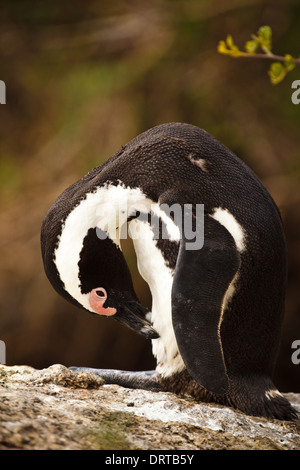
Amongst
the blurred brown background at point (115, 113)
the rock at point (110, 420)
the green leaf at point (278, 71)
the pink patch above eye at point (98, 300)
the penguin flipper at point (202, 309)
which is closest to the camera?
the rock at point (110, 420)

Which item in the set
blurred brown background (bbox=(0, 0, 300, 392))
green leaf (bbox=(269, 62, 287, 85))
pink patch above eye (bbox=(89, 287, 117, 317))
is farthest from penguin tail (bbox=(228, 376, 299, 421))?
blurred brown background (bbox=(0, 0, 300, 392))

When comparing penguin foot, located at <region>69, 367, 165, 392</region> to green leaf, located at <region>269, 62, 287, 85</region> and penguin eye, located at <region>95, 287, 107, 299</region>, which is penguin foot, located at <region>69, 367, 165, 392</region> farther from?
green leaf, located at <region>269, 62, 287, 85</region>

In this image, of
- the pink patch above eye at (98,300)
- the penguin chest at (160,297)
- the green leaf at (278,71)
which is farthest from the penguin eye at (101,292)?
the green leaf at (278,71)

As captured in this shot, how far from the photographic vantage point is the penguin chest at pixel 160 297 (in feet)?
5.40

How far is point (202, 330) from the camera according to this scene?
1417 mm

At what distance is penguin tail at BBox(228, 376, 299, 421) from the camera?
1.57 m

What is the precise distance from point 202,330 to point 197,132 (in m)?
0.54

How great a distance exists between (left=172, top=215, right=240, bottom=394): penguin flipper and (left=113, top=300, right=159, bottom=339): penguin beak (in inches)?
10.3

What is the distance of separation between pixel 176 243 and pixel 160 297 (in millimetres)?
159

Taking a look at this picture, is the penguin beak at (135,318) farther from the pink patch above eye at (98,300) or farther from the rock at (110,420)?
the rock at (110,420)

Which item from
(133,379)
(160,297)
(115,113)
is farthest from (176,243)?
(115,113)

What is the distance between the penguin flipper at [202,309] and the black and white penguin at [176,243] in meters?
0.03

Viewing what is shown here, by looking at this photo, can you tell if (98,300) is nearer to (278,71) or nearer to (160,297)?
(160,297)

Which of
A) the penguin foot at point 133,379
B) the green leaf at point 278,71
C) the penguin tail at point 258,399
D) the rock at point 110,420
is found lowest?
the penguin foot at point 133,379
